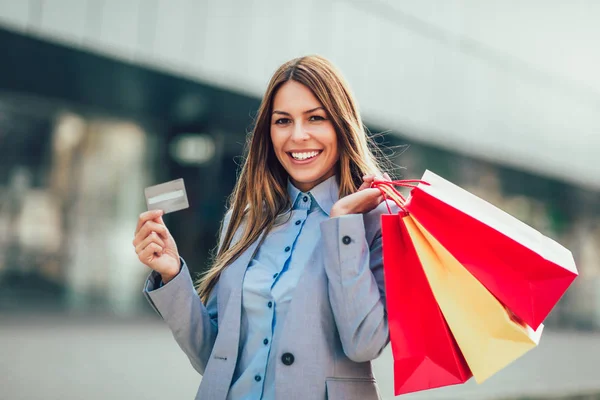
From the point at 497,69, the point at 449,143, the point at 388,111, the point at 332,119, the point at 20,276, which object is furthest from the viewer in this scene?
the point at 497,69

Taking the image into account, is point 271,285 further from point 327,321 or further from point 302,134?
point 302,134

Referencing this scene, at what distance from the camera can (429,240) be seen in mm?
1701

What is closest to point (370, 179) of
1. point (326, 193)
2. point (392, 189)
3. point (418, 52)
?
point (392, 189)

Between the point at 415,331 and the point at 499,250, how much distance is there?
1.08 ft

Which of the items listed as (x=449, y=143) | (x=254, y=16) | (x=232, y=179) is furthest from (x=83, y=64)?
(x=449, y=143)

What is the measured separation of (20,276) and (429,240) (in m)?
10.7

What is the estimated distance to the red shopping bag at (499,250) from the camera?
1597 mm

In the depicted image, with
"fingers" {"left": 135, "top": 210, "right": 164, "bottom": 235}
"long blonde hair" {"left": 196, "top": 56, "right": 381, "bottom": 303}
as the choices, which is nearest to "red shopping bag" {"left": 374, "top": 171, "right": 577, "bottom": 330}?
"long blonde hair" {"left": 196, "top": 56, "right": 381, "bottom": 303}

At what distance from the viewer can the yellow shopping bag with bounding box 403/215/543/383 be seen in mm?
1615

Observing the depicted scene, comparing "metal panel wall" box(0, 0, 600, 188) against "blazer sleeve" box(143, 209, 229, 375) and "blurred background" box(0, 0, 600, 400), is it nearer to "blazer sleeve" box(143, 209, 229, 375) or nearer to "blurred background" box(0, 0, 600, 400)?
"blurred background" box(0, 0, 600, 400)

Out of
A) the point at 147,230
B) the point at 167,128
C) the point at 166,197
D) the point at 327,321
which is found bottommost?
the point at 327,321

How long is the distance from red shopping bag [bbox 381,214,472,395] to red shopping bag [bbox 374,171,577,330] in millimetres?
104

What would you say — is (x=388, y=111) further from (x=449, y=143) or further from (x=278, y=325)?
(x=278, y=325)

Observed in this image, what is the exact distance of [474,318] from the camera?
165cm
